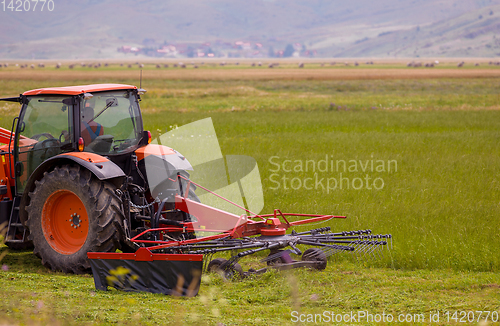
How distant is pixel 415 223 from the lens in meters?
9.16

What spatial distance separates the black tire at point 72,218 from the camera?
20.4 ft

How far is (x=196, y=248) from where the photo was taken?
6.07 metres

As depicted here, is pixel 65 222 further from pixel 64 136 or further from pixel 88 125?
pixel 88 125

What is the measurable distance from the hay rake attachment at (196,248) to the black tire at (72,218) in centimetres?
35

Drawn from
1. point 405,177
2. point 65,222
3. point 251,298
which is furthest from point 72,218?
point 405,177

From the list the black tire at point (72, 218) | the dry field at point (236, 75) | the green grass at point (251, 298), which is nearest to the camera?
the green grass at point (251, 298)

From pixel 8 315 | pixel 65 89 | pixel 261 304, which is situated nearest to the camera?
pixel 8 315

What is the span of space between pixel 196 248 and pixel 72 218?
1.76m

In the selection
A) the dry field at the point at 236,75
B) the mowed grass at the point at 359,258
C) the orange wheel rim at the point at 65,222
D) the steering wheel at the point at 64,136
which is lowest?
the mowed grass at the point at 359,258

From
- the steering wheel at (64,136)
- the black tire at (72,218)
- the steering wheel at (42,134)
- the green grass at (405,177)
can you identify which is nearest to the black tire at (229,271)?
the black tire at (72,218)

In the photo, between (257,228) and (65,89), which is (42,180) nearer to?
(65,89)

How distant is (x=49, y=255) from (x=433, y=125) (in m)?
20.7

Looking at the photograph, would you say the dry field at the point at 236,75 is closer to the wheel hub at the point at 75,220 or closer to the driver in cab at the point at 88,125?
the driver in cab at the point at 88,125

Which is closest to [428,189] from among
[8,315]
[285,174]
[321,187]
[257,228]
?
[321,187]
